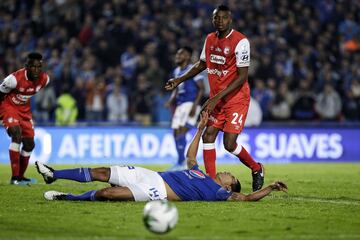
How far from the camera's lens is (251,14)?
26125 mm

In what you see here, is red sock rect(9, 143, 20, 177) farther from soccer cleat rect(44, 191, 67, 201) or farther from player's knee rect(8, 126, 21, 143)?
soccer cleat rect(44, 191, 67, 201)

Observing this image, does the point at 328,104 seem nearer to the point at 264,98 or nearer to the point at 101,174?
the point at 264,98

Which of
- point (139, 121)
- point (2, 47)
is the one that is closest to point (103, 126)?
point (139, 121)

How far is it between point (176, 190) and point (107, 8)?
1549 centimetres

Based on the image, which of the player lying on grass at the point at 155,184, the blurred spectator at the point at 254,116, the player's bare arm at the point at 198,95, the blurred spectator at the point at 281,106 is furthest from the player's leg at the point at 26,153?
the blurred spectator at the point at 281,106

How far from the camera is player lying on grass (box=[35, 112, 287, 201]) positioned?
420 inches

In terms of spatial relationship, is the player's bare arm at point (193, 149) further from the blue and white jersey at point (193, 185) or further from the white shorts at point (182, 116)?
the white shorts at point (182, 116)

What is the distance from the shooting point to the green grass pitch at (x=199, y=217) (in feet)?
28.5

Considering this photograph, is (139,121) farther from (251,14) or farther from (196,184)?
(196,184)

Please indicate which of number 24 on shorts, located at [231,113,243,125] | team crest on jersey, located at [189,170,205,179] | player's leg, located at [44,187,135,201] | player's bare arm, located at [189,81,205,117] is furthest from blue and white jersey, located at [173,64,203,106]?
team crest on jersey, located at [189,170,205,179]

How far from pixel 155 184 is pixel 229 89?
232cm

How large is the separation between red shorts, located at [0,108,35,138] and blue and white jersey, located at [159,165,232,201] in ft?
14.4

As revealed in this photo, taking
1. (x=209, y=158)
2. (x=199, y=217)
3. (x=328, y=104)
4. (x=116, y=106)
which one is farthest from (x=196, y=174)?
(x=328, y=104)

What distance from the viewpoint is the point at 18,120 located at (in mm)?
14375
